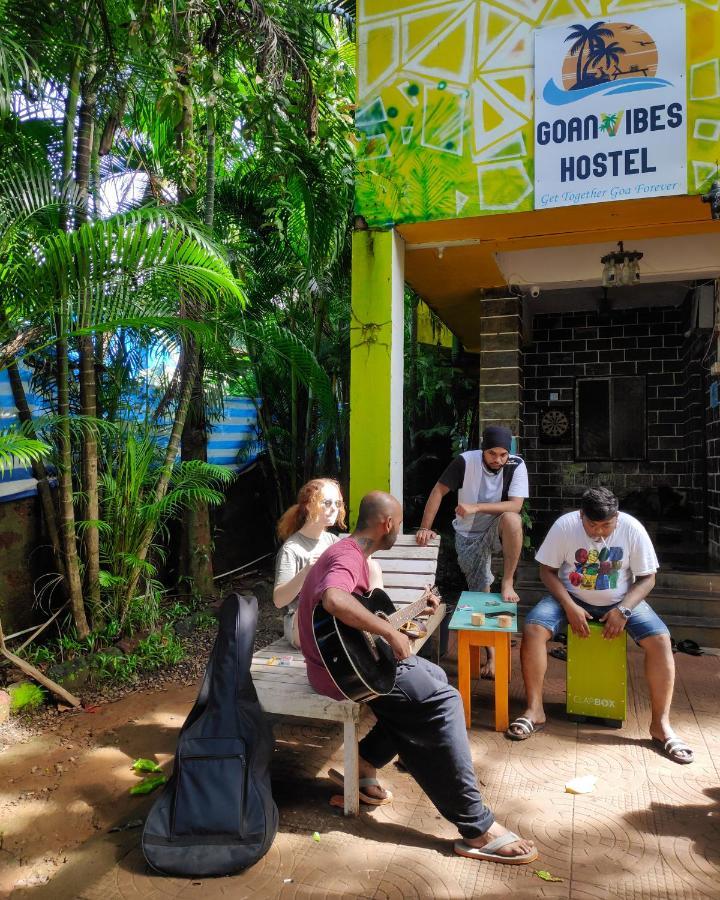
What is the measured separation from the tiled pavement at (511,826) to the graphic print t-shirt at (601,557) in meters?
0.81

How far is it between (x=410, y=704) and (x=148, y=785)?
1.45 metres

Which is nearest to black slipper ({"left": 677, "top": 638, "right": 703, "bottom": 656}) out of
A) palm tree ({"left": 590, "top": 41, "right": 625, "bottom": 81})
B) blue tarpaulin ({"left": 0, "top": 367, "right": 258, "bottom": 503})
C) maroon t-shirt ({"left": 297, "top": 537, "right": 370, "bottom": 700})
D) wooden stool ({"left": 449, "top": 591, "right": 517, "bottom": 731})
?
wooden stool ({"left": 449, "top": 591, "right": 517, "bottom": 731})

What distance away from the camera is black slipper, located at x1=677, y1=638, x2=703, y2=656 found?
529 cm

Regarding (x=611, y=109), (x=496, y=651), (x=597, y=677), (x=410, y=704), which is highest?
(x=611, y=109)

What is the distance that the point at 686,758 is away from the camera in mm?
3514

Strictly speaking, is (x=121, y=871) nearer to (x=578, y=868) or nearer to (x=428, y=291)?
(x=578, y=868)

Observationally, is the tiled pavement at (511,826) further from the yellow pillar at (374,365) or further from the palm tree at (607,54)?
the palm tree at (607,54)

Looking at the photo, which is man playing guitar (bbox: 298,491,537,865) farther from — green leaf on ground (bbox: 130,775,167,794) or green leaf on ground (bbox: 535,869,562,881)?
green leaf on ground (bbox: 130,775,167,794)

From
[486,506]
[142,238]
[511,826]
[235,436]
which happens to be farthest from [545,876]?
[235,436]

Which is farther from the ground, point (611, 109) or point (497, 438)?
point (611, 109)

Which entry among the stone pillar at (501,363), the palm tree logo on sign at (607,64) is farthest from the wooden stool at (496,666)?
the palm tree logo on sign at (607,64)

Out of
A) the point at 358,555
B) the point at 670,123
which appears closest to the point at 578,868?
the point at 358,555

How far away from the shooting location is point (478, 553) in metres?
5.00

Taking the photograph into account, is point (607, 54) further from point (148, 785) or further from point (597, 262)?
point (148, 785)
